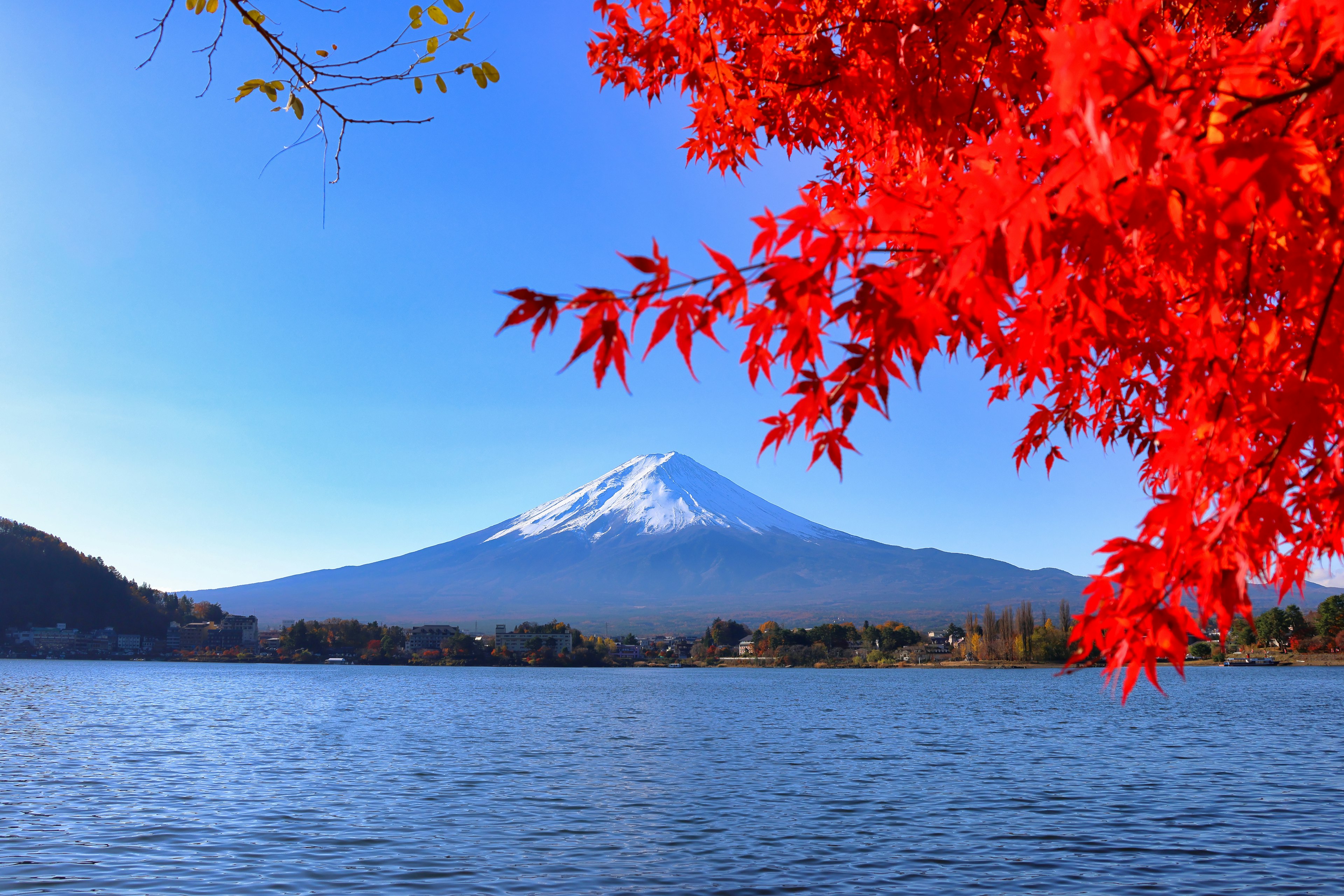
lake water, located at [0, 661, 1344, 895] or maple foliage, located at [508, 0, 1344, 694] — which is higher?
maple foliage, located at [508, 0, 1344, 694]

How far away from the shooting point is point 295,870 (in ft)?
67.2

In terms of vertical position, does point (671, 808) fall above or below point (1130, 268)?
below

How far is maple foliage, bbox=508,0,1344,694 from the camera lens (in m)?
2.65

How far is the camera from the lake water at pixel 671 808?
784 inches

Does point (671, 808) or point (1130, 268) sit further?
point (671, 808)

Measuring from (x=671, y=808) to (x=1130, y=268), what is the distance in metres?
29.3

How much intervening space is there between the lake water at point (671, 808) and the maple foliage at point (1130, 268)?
680 inches

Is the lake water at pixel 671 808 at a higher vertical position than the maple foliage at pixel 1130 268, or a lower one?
lower

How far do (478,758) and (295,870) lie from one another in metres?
26.1

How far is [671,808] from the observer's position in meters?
30.5

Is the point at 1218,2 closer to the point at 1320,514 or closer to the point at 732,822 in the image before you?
the point at 1320,514

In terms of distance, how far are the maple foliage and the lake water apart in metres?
17.3

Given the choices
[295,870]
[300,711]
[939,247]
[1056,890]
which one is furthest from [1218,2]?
[300,711]

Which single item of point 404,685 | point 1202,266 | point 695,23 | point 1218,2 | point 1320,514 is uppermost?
point 695,23
